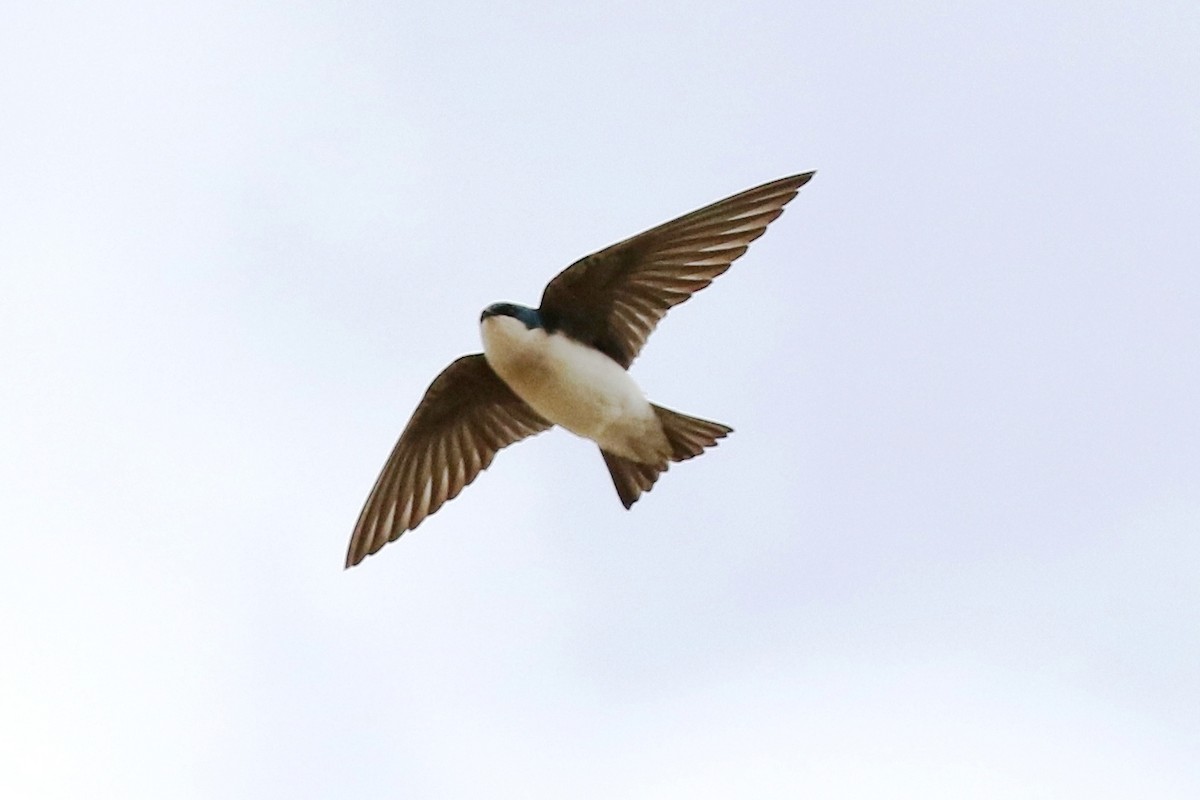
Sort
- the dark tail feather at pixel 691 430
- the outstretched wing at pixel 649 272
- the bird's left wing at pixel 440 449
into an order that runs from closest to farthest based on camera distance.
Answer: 1. the outstretched wing at pixel 649 272
2. the dark tail feather at pixel 691 430
3. the bird's left wing at pixel 440 449

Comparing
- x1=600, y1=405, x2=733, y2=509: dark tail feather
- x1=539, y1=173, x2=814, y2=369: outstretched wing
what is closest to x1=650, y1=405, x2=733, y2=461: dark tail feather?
x1=600, y1=405, x2=733, y2=509: dark tail feather

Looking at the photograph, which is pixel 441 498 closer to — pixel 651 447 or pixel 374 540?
pixel 374 540

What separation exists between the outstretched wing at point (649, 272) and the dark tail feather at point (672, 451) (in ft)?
0.74

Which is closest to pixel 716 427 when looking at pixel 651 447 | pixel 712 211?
pixel 651 447

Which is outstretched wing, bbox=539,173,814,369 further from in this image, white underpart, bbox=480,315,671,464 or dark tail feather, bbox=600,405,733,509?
dark tail feather, bbox=600,405,733,509

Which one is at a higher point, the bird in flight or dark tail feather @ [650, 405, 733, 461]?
the bird in flight

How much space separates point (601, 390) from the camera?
6.39m

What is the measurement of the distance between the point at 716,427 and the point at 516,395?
677mm

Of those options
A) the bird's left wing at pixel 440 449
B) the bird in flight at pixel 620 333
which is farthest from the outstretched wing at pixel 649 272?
the bird's left wing at pixel 440 449

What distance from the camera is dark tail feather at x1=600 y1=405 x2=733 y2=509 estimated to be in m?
6.48

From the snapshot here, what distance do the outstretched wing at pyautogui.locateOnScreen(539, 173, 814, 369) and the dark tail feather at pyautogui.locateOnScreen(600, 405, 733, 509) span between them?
0.23 meters

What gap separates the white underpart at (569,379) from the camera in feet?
20.9

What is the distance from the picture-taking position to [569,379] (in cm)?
639

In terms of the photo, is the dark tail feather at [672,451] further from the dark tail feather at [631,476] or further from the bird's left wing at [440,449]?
A: the bird's left wing at [440,449]
